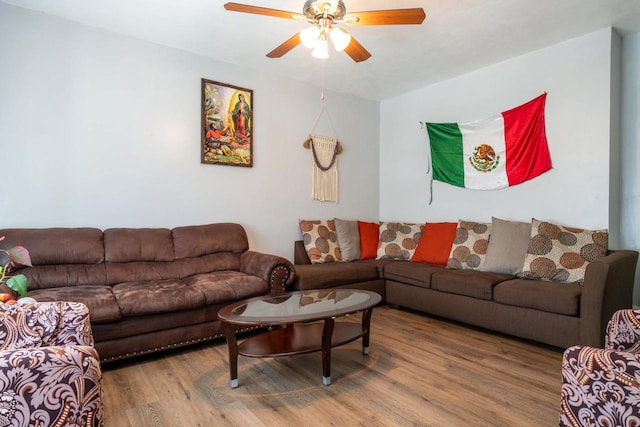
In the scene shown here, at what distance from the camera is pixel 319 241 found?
422 cm

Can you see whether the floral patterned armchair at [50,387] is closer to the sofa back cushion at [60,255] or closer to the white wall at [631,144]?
the sofa back cushion at [60,255]

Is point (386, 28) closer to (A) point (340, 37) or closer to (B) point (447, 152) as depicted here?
(A) point (340, 37)

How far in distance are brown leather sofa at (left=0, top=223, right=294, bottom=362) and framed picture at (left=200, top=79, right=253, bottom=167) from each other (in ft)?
2.72

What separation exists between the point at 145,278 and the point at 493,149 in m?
3.66

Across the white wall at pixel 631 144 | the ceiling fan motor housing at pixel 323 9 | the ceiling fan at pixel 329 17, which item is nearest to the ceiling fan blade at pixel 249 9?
the ceiling fan at pixel 329 17

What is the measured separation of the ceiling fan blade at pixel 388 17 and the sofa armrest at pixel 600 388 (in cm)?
187

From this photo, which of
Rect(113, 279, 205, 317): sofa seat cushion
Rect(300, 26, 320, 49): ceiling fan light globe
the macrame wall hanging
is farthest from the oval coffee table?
the macrame wall hanging

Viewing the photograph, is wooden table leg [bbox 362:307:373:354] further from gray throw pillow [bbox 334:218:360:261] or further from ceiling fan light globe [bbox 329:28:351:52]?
ceiling fan light globe [bbox 329:28:351:52]

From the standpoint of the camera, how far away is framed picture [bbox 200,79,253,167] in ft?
12.2

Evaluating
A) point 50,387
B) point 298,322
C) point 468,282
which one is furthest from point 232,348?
A: point 468,282

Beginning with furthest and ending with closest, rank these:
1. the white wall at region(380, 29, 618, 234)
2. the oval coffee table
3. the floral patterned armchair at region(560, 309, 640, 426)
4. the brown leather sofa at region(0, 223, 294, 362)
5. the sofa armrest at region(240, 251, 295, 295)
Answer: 1. the white wall at region(380, 29, 618, 234)
2. the sofa armrest at region(240, 251, 295, 295)
3. the brown leather sofa at region(0, 223, 294, 362)
4. the oval coffee table
5. the floral patterned armchair at region(560, 309, 640, 426)

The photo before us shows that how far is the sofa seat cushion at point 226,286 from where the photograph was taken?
277 centimetres

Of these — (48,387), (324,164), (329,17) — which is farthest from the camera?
(324,164)

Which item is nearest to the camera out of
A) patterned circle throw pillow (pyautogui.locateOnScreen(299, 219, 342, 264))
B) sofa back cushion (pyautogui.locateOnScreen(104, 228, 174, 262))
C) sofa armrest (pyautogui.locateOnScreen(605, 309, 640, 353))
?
sofa armrest (pyautogui.locateOnScreen(605, 309, 640, 353))
